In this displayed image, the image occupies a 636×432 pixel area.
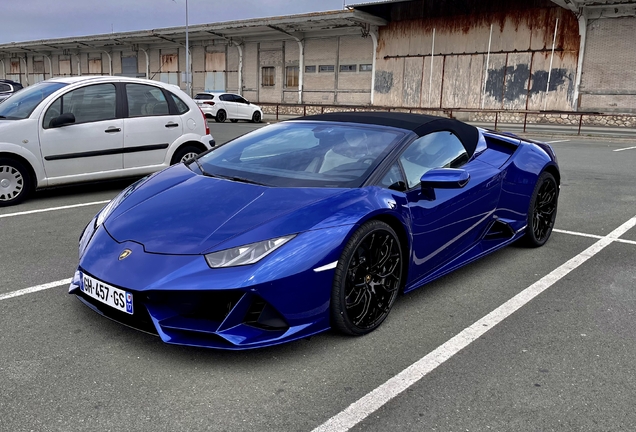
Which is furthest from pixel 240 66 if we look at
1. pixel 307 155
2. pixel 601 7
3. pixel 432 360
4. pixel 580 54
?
pixel 432 360

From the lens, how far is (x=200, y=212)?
10.4ft

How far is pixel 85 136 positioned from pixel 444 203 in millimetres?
4889

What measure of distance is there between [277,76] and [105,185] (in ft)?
96.8

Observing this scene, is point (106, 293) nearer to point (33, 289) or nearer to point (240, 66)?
point (33, 289)

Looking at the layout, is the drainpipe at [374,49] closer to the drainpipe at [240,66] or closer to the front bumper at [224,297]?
the drainpipe at [240,66]

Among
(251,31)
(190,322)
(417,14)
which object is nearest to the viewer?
(190,322)

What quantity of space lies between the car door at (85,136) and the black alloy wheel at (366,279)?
492cm

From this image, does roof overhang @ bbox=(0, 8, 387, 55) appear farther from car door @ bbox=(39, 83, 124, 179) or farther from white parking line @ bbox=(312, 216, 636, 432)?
white parking line @ bbox=(312, 216, 636, 432)

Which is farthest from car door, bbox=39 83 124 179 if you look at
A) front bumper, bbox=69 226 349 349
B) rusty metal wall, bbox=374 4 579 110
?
rusty metal wall, bbox=374 4 579 110

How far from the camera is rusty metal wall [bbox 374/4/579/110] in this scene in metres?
26.0

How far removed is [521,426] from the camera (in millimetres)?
2422

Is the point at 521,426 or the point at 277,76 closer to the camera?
the point at 521,426

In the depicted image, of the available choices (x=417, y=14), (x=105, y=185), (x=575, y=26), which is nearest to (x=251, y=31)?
(x=417, y=14)

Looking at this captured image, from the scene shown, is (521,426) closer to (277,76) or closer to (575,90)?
(575,90)
